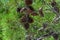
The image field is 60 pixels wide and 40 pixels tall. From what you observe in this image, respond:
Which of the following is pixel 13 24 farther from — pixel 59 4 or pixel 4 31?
pixel 59 4

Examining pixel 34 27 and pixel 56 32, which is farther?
pixel 34 27

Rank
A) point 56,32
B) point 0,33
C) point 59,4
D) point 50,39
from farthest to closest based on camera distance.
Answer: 1. point 0,33
2. point 50,39
3. point 59,4
4. point 56,32

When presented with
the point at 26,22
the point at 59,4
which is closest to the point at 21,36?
the point at 59,4

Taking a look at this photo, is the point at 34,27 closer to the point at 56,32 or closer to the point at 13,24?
the point at 13,24

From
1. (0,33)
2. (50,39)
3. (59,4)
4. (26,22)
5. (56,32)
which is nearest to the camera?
(26,22)

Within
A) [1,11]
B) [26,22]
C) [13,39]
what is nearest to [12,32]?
[13,39]

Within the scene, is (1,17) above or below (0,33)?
above

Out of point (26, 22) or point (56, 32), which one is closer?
point (26, 22)

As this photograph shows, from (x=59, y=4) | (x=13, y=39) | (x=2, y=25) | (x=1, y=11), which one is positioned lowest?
(x=13, y=39)

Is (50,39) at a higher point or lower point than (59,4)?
lower
